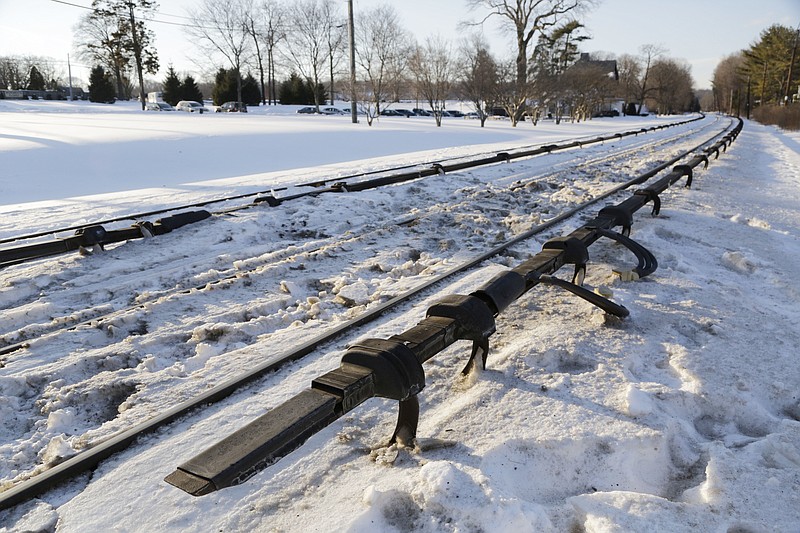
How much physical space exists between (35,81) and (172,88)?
2717cm

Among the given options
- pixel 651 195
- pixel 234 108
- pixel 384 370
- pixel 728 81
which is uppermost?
pixel 728 81

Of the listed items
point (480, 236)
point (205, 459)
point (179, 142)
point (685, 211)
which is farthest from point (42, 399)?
point (179, 142)

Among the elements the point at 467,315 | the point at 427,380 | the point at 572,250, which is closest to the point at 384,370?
the point at 467,315

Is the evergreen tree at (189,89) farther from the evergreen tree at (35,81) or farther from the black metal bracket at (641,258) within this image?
the black metal bracket at (641,258)

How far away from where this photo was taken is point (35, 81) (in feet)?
244

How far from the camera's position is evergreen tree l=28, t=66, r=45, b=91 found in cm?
7375

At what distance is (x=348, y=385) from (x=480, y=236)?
171 inches

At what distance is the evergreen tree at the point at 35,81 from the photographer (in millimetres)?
73750

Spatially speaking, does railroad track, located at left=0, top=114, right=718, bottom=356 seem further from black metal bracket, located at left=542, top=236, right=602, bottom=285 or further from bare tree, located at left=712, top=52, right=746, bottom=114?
Result: bare tree, located at left=712, top=52, right=746, bottom=114

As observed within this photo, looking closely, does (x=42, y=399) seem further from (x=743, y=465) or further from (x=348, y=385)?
(x=743, y=465)

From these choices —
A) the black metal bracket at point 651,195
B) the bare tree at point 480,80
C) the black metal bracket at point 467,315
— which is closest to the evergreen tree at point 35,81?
the bare tree at point 480,80

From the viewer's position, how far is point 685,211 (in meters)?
7.48

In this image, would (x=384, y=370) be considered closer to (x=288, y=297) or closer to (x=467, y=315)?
(x=467, y=315)

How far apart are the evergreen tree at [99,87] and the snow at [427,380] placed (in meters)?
63.2
